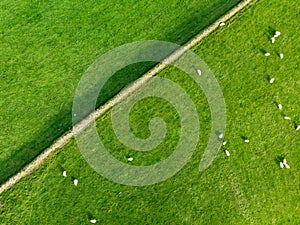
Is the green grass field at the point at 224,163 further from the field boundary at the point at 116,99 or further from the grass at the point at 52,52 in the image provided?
the grass at the point at 52,52

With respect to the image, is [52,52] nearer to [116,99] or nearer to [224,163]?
[116,99]

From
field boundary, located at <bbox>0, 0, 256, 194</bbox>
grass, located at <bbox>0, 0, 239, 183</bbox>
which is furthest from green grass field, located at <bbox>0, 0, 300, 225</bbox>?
grass, located at <bbox>0, 0, 239, 183</bbox>

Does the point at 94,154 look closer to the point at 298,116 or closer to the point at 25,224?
the point at 25,224

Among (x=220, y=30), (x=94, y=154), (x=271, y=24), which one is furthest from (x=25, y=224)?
(x=271, y=24)

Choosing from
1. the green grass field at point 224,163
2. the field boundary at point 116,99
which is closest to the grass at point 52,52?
the field boundary at point 116,99

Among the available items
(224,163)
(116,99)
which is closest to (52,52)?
(116,99)

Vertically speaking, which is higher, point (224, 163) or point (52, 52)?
point (52, 52)
